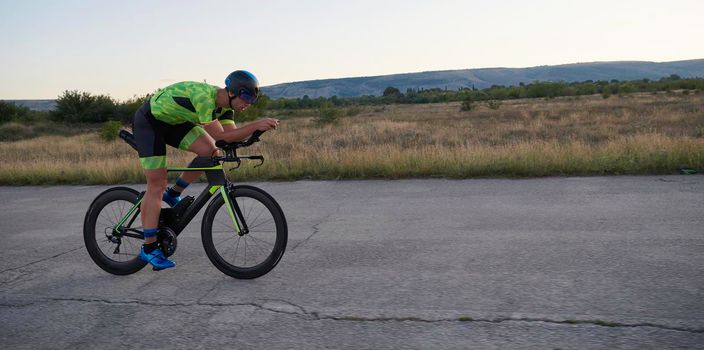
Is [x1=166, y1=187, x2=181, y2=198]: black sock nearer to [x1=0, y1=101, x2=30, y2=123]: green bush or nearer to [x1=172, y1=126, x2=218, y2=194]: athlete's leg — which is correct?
[x1=172, y1=126, x2=218, y2=194]: athlete's leg

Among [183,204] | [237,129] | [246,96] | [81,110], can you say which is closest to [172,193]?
[183,204]

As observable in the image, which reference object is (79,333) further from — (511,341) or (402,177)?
(402,177)

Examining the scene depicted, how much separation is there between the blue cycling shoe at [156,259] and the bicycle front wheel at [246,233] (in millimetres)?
461

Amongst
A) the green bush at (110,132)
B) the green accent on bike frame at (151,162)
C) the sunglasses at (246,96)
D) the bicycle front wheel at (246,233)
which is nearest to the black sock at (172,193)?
the green accent on bike frame at (151,162)

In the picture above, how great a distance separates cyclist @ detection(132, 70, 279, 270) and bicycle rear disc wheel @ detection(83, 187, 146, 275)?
1.00ft

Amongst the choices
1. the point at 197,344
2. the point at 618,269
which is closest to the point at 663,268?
the point at 618,269

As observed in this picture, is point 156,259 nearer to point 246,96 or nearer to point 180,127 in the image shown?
point 180,127

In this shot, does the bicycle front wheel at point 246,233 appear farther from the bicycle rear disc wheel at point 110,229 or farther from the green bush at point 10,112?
the green bush at point 10,112

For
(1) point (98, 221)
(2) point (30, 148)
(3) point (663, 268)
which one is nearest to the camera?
(3) point (663, 268)

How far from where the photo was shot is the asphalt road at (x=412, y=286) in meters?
3.14

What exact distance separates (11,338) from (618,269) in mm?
4147

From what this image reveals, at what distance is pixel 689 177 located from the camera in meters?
7.95

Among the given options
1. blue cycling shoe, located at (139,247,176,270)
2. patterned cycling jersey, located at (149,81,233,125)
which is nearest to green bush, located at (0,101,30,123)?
blue cycling shoe, located at (139,247,176,270)

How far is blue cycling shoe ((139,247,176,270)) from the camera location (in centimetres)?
454
